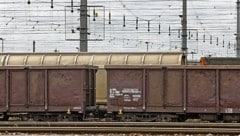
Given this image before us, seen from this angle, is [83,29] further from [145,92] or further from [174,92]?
[174,92]

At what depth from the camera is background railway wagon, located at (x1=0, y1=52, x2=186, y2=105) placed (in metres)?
25.7

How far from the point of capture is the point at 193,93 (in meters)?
22.9

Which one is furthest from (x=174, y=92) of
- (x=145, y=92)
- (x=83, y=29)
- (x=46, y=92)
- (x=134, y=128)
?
(x=83, y=29)

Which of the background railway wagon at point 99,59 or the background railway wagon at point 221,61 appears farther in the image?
the background railway wagon at point 221,61

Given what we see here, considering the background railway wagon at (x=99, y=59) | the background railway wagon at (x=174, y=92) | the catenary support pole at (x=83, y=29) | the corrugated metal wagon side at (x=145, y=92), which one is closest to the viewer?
the background railway wagon at (x=174, y=92)

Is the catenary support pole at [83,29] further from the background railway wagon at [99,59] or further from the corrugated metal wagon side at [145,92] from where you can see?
the corrugated metal wagon side at [145,92]

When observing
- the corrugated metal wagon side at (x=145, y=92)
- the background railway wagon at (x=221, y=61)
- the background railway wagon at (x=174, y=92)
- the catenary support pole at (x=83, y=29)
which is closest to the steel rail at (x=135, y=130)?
the background railway wagon at (x=174, y=92)

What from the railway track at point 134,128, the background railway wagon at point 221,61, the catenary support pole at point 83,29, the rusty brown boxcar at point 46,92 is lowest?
the railway track at point 134,128

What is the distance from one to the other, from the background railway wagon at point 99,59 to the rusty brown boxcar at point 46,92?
1.15m

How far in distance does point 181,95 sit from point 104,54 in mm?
5573

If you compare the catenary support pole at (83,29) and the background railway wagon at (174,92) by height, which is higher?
the catenary support pole at (83,29)

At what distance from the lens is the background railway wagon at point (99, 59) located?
25703 millimetres

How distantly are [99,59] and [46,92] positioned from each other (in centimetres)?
378

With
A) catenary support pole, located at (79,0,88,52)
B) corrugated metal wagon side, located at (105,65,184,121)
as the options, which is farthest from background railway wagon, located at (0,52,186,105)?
catenary support pole, located at (79,0,88,52)
